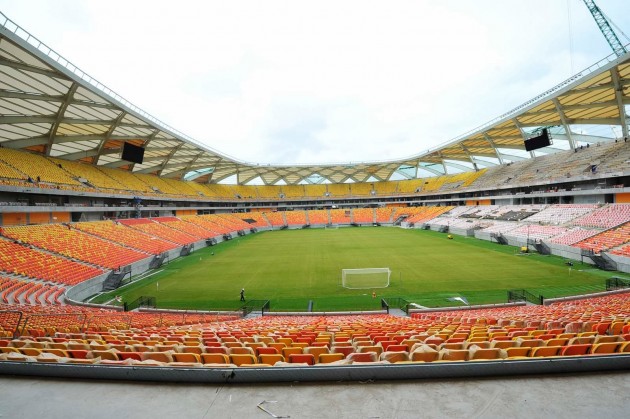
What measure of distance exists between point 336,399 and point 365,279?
64.2ft

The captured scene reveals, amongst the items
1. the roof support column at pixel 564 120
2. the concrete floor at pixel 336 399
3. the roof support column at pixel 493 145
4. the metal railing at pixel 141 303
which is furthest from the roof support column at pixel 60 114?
the roof support column at pixel 493 145

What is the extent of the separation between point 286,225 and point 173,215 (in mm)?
24819

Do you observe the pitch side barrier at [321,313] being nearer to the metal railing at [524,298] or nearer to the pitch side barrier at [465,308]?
the pitch side barrier at [465,308]

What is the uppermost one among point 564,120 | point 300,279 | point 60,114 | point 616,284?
point 564,120

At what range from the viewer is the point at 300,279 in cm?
2280

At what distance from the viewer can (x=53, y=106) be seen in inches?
1008


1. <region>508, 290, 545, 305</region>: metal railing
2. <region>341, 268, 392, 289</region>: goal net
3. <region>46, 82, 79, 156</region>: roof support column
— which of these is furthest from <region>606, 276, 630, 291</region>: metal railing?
<region>46, 82, 79, 156</region>: roof support column

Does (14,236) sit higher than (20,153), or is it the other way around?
(20,153)

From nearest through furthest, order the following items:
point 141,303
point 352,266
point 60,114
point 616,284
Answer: point 616,284, point 141,303, point 60,114, point 352,266

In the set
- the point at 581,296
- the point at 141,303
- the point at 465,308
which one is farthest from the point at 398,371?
the point at 581,296

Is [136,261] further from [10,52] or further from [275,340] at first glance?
[275,340]

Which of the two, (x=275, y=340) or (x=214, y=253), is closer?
(x=275, y=340)

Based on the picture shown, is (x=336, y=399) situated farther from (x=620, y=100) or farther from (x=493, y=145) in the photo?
(x=493, y=145)

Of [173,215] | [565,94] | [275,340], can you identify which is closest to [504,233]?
[565,94]
